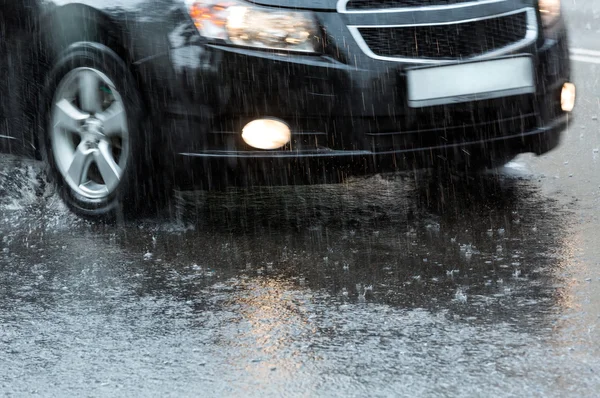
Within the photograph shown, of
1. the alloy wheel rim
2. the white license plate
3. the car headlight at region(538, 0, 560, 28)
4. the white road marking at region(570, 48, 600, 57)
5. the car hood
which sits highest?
the car hood

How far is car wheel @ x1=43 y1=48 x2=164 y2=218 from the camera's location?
501 cm

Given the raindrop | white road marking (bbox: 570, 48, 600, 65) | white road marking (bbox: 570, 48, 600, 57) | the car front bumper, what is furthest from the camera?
white road marking (bbox: 570, 48, 600, 57)

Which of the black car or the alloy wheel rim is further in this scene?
the alloy wheel rim

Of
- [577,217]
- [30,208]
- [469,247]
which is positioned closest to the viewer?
[469,247]

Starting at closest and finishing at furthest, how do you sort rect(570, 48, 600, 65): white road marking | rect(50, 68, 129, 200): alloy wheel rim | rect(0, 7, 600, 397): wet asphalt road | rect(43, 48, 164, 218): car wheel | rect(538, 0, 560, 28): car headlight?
rect(0, 7, 600, 397): wet asphalt road < rect(43, 48, 164, 218): car wheel < rect(50, 68, 129, 200): alloy wheel rim < rect(538, 0, 560, 28): car headlight < rect(570, 48, 600, 65): white road marking

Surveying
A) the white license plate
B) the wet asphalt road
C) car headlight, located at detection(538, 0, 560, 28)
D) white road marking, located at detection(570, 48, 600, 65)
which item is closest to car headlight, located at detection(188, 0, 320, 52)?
the white license plate

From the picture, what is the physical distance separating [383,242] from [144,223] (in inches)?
43.5

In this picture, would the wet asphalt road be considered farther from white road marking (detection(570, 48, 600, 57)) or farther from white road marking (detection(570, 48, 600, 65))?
white road marking (detection(570, 48, 600, 57))

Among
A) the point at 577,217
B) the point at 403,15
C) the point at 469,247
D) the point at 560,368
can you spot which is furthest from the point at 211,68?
the point at 560,368

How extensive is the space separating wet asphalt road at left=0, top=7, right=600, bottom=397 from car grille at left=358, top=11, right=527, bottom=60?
0.74 meters

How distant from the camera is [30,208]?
223 inches

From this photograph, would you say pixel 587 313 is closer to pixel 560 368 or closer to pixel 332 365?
pixel 560 368

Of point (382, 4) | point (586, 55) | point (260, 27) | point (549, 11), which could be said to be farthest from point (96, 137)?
point (586, 55)

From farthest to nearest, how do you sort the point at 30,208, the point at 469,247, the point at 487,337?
1. the point at 30,208
2. the point at 469,247
3. the point at 487,337
